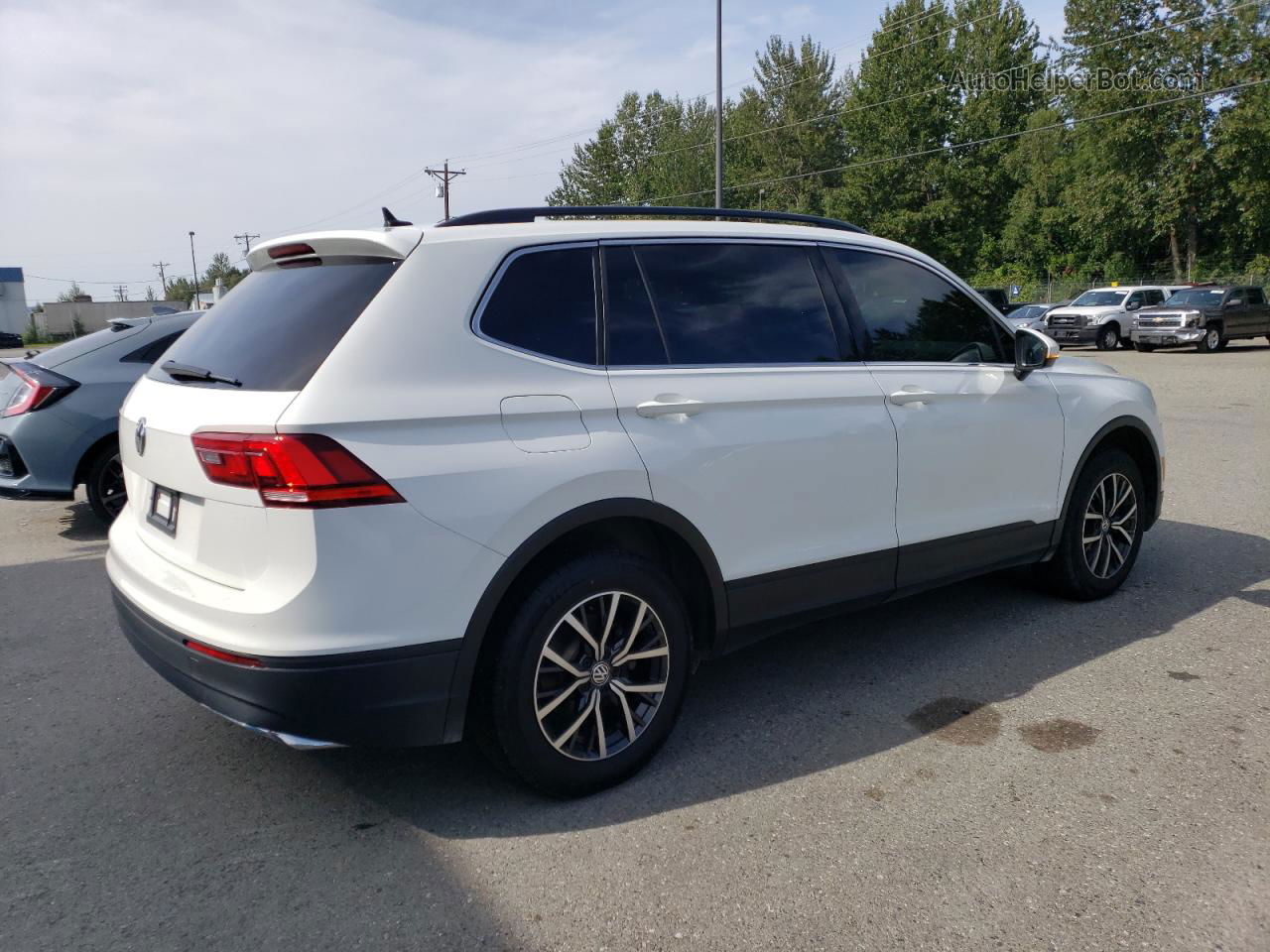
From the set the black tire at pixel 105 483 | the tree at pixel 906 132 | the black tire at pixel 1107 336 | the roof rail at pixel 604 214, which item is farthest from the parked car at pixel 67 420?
the tree at pixel 906 132

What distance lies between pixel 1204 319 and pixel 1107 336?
259 cm

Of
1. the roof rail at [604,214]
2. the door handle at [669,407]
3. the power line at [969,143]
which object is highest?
the power line at [969,143]

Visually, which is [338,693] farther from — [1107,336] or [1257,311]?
[1257,311]

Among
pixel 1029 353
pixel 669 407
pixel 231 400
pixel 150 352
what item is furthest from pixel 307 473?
pixel 150 352

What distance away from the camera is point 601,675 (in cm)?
316

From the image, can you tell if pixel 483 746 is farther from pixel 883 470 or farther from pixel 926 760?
pixel 883 470

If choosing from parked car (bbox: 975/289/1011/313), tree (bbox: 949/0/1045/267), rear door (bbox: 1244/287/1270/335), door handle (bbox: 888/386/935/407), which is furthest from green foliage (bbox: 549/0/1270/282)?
door handle (bbox: 888/386/935/407)

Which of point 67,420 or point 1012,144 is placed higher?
point 1012,144

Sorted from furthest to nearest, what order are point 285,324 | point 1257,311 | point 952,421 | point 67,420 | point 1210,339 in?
point 1257,311
point 1210,339
point 67,420
point 952,421
point 285,324

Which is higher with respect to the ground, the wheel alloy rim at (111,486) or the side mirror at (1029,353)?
the side mirror at (1029,353)

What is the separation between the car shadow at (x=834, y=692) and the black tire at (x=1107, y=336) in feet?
82.5

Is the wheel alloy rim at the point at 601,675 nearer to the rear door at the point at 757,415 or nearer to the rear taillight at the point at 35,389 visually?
the rear door at the point at 757,415

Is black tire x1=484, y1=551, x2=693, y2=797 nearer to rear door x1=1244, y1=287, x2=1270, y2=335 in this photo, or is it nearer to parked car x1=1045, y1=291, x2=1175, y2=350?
parked car x1=1045, y1=291, x2=1175, y2=350

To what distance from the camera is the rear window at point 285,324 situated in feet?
9.29
